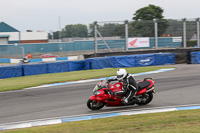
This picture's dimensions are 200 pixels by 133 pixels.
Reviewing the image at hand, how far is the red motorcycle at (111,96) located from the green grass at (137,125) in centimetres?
112

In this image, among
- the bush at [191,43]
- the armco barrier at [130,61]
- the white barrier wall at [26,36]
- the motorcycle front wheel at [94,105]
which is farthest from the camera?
the white barrier wall at [26,36]

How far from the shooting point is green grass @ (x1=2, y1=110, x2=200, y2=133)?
23.1 feet

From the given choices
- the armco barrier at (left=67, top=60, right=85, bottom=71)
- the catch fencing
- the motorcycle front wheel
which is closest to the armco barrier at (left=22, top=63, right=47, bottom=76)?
the armco barrier at (left=67, top=60, right=85, bottom=71)

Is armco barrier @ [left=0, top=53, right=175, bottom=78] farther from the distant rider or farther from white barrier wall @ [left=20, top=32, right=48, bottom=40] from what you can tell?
white barrier wall @ [left=20, top=32, right=48, bottom=40]

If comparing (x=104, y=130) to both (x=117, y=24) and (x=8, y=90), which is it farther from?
(x=117, y=24)

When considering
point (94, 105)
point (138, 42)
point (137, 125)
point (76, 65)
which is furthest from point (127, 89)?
point (138, 42)

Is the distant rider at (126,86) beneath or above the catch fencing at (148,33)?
beneath

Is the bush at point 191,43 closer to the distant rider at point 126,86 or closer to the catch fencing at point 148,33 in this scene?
the catch fencing at point 148,33

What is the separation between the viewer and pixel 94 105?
10.1m

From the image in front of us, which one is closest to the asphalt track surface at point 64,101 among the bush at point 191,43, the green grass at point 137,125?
the green grass at point 137,125

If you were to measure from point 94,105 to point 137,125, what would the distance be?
9.01 feet

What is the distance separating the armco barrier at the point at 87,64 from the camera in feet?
75.7

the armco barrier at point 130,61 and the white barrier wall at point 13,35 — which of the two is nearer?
the armco barrier at point 130,61

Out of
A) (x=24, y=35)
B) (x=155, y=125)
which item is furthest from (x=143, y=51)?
(x=24, y=35)
